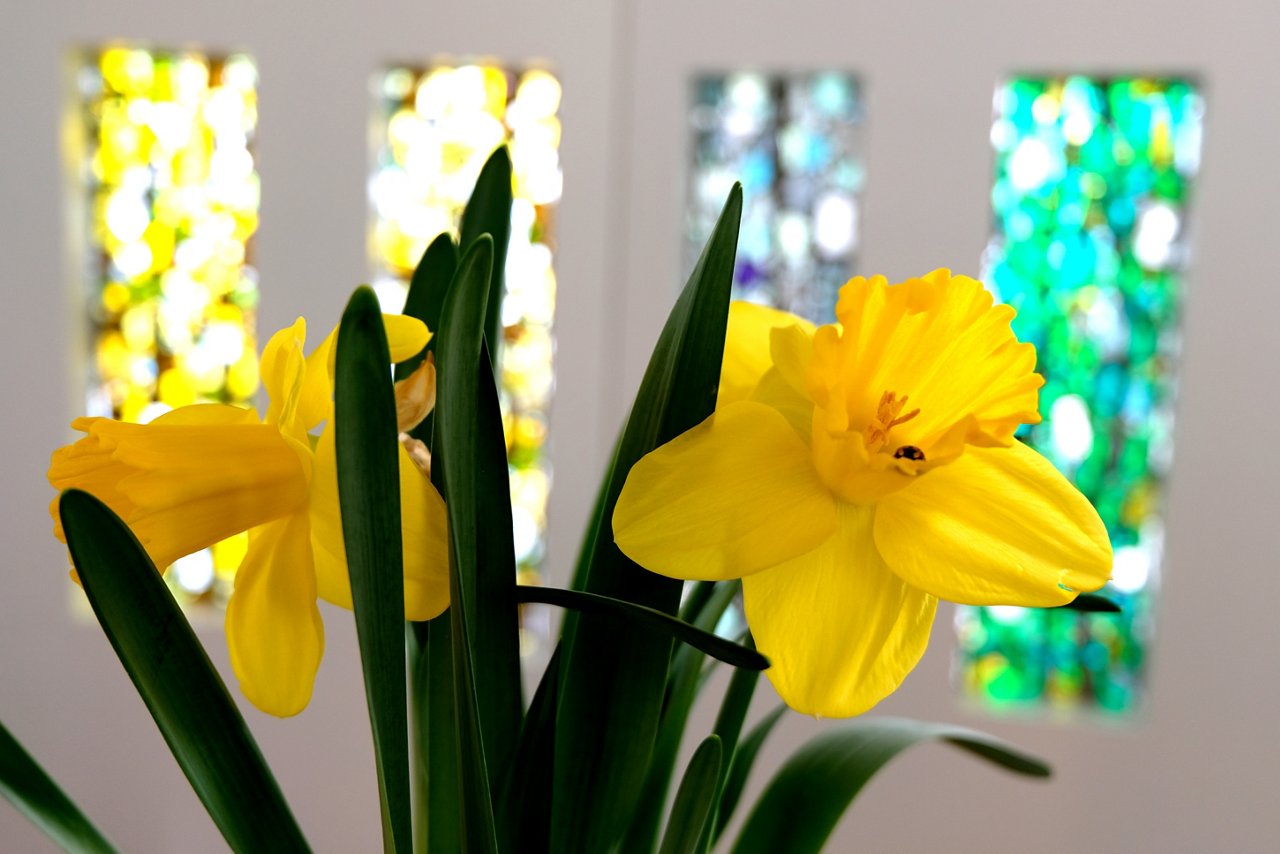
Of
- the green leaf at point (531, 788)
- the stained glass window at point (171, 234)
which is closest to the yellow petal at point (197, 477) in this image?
the green leaf at point (531, 788)

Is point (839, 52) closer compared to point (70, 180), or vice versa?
point (839, 52)

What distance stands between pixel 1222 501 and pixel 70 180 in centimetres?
198

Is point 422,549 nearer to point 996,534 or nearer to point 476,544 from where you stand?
point 476,544

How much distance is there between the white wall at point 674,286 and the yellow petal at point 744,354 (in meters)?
1.37

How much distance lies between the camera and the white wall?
64.3 inches

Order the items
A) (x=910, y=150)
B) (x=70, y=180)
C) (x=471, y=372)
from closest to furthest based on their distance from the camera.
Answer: (x=471, y=372) < (x=910, y=150) < (x=70, y=180)

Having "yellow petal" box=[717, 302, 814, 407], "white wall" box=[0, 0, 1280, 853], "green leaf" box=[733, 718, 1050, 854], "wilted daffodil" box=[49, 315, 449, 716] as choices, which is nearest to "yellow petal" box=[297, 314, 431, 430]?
"wilted daffodil" box=[49, 315, 449, 716]

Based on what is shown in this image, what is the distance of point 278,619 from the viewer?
299 millimetres

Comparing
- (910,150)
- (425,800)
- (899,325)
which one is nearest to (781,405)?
(899,325)

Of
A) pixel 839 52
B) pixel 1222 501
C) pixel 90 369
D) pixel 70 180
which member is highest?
pixel 839 52

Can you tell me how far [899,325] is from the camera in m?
0.30

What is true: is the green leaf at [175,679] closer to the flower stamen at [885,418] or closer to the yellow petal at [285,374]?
the yellow petal at [285,374]

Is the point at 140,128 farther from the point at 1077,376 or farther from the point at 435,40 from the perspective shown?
the point at 1077,376

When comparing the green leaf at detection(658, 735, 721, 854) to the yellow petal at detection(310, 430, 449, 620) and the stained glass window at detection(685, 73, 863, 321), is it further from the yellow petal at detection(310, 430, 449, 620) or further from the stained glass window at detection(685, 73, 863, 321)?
the stained glass window at detection(685, 73, 863, 321)
